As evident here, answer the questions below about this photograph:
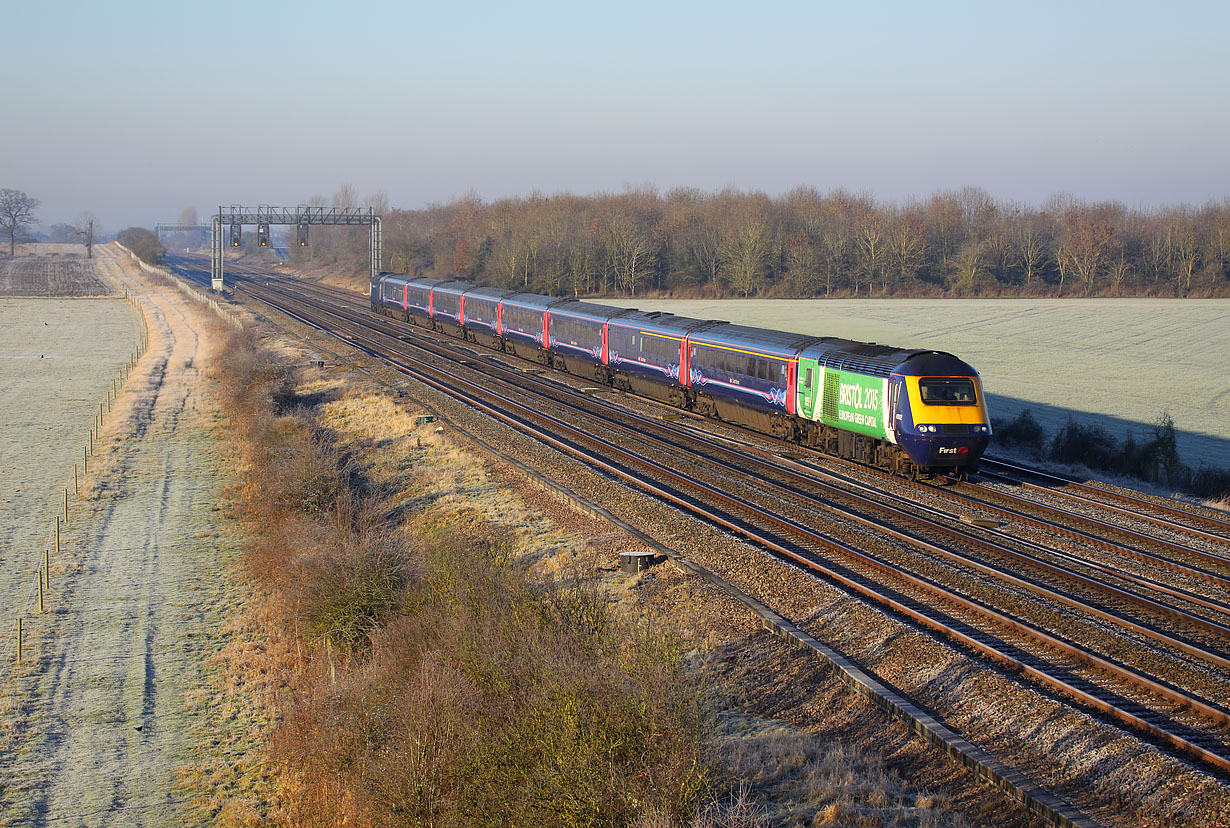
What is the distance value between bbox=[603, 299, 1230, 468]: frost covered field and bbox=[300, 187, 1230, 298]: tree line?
512 centimetres

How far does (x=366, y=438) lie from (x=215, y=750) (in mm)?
16680

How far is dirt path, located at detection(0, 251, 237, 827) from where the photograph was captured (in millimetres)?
11648

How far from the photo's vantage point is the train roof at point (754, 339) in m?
24.8

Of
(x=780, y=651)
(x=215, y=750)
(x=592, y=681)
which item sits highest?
(x=592, y=681)

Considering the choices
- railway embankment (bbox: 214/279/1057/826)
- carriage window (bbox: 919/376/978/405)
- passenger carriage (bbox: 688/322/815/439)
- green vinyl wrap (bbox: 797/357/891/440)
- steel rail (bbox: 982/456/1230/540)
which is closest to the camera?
railway embankment (bbox: 214/279/1057/826)

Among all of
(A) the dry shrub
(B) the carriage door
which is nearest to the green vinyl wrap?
(B) the carriage door

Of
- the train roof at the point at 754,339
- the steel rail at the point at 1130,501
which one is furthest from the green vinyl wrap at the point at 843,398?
the steel rail at the point at 1130,501

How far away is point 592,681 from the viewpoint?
8281 mm

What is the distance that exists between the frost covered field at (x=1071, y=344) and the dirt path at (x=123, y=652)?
25.2 meters

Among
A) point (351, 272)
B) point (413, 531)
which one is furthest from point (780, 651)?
point (351, 272)

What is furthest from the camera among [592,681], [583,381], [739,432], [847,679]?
[583,381]

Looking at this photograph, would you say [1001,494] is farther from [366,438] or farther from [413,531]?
[366,438]

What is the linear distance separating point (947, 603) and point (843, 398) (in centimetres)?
906

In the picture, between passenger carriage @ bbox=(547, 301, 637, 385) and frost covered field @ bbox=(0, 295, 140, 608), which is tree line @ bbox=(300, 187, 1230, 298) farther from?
passenger carriage @ bbox=(547, 301, 637, 385)
